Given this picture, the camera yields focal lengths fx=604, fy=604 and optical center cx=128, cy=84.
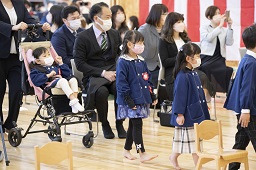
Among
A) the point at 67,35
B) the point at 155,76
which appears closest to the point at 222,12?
the point at 155,76

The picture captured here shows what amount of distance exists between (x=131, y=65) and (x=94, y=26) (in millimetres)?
1309

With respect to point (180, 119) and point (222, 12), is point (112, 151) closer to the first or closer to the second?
point (180, 119)

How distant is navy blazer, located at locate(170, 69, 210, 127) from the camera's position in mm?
4914

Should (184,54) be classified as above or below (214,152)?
above

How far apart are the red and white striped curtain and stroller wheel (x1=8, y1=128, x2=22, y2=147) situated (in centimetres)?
429

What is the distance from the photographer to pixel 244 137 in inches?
187

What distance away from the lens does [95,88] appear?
636cm

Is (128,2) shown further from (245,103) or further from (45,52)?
(245,103)

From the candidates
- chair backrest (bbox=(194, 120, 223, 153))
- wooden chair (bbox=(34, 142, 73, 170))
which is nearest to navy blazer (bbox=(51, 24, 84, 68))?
chair backrest (bbox=(194, 120, 223, 153))

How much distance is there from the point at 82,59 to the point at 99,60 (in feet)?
0.64

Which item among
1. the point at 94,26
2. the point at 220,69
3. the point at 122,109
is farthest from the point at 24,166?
the point at 220,69

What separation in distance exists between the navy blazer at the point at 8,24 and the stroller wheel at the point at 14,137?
79 centimetres

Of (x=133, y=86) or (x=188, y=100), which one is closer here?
(x=188, y=100)

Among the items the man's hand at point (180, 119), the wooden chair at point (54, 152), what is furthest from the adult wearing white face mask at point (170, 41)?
the wooden chair at point (54, 152)
